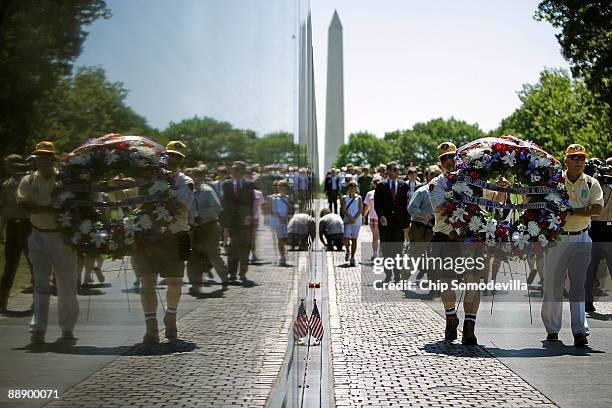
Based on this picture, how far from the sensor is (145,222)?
1.05 m

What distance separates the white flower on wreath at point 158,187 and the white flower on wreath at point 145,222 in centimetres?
3

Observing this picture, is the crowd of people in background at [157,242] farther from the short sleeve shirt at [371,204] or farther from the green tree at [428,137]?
the green tree at [428,137]

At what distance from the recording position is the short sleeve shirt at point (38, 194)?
2.63 ft

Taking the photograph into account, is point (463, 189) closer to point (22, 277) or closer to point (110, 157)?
point (110, 157)

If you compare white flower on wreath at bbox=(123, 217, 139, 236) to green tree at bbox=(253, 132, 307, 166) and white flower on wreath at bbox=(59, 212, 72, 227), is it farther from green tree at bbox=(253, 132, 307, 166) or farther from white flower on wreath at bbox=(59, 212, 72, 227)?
green tree at bbox=(253, 132, 307, 166)

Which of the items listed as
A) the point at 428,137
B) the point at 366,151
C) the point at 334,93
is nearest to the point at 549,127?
the point at 334,93

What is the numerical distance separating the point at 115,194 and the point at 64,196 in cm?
11

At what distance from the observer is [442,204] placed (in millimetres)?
9000

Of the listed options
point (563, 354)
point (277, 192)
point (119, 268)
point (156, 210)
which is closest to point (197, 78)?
point (156, 210)

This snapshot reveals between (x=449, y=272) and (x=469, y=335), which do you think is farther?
(x=449, y=272)

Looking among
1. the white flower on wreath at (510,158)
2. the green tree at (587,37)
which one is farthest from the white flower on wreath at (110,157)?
the green tree at (587,37)

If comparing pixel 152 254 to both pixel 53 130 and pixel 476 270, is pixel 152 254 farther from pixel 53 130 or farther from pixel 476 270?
pixel 476 270

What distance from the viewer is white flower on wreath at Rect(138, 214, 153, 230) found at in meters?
1.04

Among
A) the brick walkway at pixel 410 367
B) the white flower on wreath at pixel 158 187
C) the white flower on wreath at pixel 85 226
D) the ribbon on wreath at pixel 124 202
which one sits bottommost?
the brick walkway at pixel 410 367
